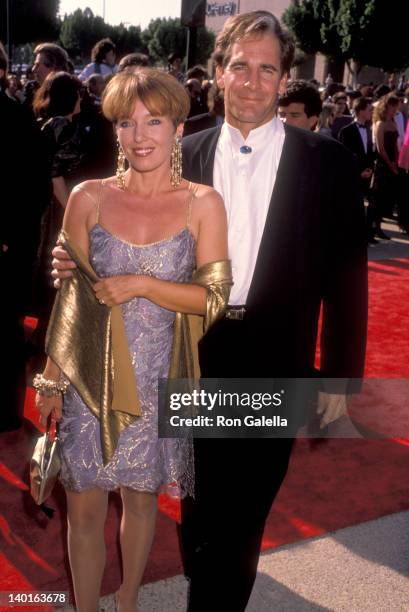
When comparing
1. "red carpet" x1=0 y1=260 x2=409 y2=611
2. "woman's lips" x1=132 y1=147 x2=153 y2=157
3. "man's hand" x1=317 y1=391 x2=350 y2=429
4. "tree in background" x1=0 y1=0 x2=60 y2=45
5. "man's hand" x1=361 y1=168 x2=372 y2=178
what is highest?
"tree in background" x1=0 y1=0 x2=60 y2=45

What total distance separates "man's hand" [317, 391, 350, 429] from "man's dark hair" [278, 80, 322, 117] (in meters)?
3.29

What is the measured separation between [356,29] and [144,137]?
46.3 meters

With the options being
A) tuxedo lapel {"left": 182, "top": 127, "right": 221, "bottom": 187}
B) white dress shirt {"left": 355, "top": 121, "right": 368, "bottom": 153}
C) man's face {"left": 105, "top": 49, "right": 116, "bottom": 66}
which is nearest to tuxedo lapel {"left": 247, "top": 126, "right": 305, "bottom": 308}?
tuxedo lapel {"left": 182, "top": 127, "right": 221, "bottom": 187}

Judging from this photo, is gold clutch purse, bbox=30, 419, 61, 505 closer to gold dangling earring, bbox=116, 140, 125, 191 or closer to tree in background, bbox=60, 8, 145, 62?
gold dangling earring, bbox=116, 140, 125, 191

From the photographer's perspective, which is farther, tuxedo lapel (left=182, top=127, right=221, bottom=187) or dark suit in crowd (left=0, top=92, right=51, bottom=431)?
dark suit in crowd (left=0, top=92, right=51, bottom=431)

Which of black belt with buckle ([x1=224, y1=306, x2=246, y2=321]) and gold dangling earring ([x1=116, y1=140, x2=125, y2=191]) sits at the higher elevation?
gold dangling earring ([x1=116, y1=140, x2=125, y2=191])

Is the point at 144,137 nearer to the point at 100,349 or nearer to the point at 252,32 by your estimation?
the point at 252,32

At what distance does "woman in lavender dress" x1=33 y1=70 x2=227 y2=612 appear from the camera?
2.11 m

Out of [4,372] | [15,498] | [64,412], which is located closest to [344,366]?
[64,412]

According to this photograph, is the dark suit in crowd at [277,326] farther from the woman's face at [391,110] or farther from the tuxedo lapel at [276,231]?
the woman's face at [391,110]

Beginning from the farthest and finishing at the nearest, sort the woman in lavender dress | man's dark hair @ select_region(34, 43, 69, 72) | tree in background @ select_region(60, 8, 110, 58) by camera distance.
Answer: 1. tree in background @ select_region(60, 8, 110, 58)
2. man's dark hair @ select_region(34, 43, 69, 72)
3. the woman in lavender dress

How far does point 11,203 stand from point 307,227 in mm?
1690

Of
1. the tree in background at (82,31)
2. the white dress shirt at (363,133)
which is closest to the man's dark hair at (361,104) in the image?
the white dress shirt at (363,133)

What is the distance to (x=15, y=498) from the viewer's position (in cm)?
327
